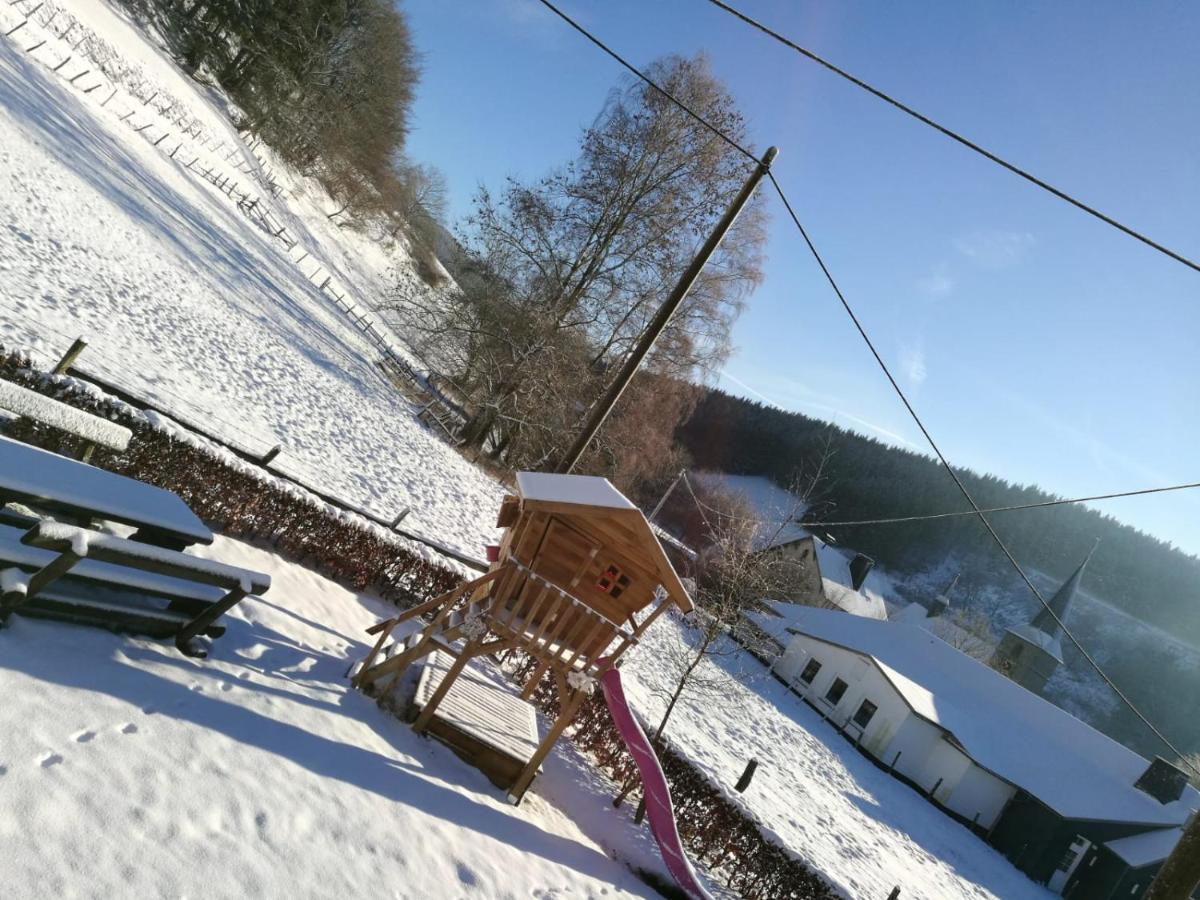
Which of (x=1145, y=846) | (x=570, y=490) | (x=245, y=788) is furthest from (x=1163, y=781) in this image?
(x=245, y=788)

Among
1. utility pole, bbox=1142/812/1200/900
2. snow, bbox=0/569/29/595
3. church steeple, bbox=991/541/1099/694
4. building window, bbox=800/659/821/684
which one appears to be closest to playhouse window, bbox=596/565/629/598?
snow, bbox=0/569/29/595

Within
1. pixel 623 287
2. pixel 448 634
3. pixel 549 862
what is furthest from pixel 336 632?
pixel 623 287

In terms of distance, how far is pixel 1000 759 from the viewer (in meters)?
24.1

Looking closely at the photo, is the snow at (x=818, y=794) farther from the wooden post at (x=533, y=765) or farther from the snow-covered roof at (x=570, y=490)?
the snow-covered roof at (x=570, y=490)

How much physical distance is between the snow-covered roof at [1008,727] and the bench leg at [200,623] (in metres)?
25.5

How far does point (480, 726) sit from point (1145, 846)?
3051 cm

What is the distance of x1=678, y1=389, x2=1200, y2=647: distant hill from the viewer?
2815 inches

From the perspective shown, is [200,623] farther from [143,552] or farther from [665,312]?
[665,312]

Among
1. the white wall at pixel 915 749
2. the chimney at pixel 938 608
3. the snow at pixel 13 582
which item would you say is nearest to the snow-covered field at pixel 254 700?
the snow at pixel 13 582

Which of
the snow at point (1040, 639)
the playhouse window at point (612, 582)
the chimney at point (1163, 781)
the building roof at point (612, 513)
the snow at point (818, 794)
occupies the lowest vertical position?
the snow at point (818, 794)

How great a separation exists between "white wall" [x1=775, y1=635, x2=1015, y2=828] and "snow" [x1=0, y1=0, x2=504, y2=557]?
690 inches

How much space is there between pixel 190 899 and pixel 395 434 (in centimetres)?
1458

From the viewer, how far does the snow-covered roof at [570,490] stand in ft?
20.7

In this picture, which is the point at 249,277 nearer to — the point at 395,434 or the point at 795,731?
the point at 395,434
